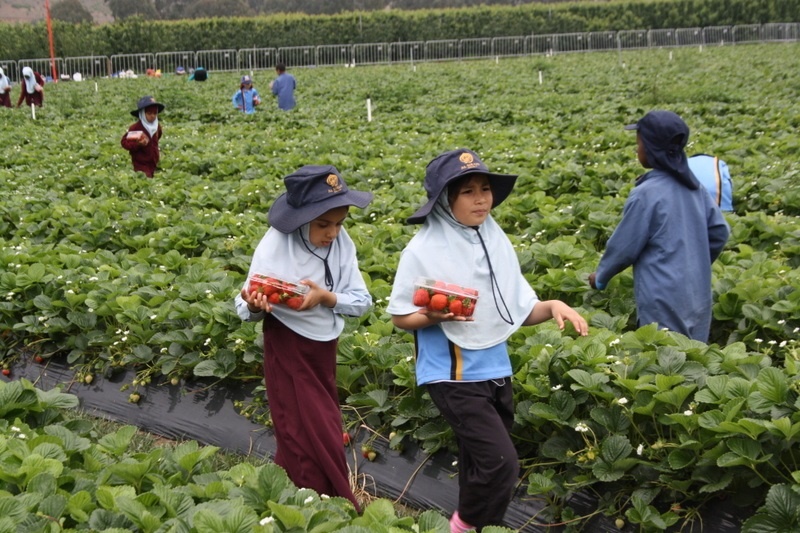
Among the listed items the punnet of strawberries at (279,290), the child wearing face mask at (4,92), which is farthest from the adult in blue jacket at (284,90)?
the punnet of strawberries at (279,290)

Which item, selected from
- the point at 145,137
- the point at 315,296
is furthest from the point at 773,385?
the point at 145,137

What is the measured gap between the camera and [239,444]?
15.9ft

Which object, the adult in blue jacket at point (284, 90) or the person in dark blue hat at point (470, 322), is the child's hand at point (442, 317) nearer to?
the person in dark blue hat at point (470, 322)

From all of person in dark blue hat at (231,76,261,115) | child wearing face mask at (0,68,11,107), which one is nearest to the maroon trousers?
person in dark blue hat at (231,76,261,115)

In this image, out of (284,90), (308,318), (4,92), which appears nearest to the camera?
(308,318)

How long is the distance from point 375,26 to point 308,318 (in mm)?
44228

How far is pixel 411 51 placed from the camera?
137ft

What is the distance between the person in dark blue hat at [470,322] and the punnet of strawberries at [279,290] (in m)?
0.38

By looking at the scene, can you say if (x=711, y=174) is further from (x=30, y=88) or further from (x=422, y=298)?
(x=30, y=88)

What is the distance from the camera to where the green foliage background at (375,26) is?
136ft

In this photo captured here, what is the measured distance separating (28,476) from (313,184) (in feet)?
4.91

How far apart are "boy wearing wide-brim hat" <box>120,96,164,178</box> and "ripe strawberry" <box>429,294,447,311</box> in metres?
7.86

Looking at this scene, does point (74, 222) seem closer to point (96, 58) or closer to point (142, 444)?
point (142, 444)

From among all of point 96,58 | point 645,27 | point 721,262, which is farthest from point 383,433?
point 645,27
